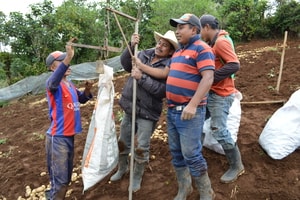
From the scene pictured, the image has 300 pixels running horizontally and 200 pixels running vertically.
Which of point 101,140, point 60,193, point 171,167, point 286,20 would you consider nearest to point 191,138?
point 101,140

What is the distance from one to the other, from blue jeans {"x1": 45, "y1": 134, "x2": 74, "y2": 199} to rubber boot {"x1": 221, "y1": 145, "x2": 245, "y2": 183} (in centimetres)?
153

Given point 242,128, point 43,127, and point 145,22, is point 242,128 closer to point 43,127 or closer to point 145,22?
point 43,127

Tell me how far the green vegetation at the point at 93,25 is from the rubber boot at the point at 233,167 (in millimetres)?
11238

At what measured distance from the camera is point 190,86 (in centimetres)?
239

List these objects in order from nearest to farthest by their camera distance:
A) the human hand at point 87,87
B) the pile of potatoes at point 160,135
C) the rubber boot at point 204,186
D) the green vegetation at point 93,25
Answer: the rubber boot at point 204,186
the human hand at point 87,87
the pile of potatoes at point 160,135
the green vegetation at point 93,25

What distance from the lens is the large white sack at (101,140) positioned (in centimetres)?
267

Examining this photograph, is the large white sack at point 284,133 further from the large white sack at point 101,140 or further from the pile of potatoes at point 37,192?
the pile of potatoes at point 37,192

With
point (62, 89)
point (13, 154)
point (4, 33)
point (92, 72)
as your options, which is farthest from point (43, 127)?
point (4, 33)

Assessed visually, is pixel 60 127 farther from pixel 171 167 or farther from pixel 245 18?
pixel 245 18

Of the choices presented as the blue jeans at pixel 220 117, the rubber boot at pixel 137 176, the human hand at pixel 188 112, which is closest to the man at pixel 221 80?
the blue jeans at pixel 220 117

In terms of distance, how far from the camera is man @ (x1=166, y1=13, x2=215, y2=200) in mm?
2291

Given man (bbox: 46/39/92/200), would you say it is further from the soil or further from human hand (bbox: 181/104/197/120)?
human hand (bbox: 181/104/197/120)

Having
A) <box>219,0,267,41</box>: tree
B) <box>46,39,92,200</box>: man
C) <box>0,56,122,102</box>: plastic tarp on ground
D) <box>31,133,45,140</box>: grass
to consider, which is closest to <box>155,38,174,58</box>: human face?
<box>46,39,92,200</box>: man

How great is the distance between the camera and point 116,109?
6230 millimetres
